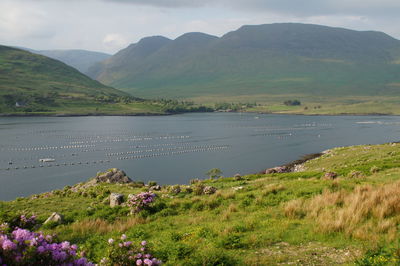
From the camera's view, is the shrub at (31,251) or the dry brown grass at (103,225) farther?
the dry brown grass at (103,225)

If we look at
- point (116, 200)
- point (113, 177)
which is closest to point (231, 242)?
point (116, 200)

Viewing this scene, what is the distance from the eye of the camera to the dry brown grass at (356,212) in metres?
13.4

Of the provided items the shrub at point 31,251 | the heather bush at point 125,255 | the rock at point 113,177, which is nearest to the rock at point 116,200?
the heather bush at point 125,255

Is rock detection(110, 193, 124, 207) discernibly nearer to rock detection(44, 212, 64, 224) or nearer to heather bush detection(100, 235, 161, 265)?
rock detection(44, 212, 64, 224)

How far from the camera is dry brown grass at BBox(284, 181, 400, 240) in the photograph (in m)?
13.4

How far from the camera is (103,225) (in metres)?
18.1

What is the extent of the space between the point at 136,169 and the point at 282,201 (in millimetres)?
61471

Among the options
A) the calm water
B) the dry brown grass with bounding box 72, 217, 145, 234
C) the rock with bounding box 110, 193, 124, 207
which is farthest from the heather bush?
the calm water

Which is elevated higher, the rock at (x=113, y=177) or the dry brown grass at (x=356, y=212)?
the dry brown grass at (x=356, y=212)

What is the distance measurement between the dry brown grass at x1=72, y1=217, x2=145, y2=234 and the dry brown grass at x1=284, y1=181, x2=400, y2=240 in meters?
7.77

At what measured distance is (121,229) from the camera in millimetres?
17203

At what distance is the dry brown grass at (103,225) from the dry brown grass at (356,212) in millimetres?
7772

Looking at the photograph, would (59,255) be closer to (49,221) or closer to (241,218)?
(241,218)

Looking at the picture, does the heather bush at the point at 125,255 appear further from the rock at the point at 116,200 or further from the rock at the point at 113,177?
the rock at the point at 113,177
